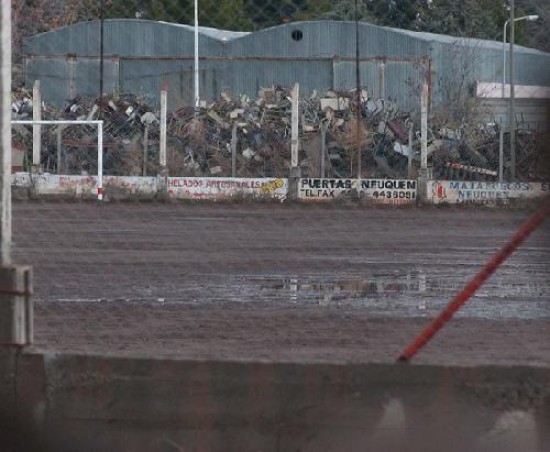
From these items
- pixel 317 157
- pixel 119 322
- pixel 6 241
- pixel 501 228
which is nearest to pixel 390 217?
pixel 501 228

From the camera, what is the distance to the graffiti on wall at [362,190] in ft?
94.8

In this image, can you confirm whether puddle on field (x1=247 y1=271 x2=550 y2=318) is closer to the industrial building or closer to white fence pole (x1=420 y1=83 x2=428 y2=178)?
the industrial building

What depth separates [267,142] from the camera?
106ft

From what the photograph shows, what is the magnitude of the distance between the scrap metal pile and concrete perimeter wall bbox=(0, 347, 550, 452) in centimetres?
2112

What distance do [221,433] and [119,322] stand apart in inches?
212

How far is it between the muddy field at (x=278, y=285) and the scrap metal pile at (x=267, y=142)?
308cm

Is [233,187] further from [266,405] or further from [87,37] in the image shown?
[266,405]

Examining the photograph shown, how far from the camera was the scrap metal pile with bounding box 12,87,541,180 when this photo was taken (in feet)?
93.7

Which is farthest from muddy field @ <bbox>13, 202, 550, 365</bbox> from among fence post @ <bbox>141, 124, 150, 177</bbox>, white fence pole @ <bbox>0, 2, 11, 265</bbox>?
fence post @ <bbox>141, 124, 150, 177</bbox>

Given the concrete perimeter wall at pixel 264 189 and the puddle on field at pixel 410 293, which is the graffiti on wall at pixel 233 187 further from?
the puddle on field at pixel 410 293

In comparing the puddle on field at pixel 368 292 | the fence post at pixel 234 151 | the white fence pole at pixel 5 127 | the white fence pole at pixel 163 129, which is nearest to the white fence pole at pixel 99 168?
the white fence pole at pixel 163 129

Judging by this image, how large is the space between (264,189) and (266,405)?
974 inches

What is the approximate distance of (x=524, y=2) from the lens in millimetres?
5793

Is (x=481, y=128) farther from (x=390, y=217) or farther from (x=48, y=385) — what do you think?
(x=48, y=385)
